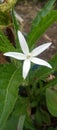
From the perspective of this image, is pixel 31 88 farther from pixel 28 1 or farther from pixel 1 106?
pixel 28 1

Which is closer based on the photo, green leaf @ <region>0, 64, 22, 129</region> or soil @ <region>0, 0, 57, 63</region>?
green leaf @ <region>0, 64, 22, 129</region>

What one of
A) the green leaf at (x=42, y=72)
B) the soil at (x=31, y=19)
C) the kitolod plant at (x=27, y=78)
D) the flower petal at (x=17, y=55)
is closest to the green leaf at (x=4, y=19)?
the kitolod plant at (x=27, y=78)

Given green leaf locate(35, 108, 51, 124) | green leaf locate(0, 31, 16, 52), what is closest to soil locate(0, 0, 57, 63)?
green leaf locate(35, 108, 51, 124)

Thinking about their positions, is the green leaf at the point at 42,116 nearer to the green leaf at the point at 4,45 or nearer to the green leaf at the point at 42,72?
the green leaf at the point at 42,72

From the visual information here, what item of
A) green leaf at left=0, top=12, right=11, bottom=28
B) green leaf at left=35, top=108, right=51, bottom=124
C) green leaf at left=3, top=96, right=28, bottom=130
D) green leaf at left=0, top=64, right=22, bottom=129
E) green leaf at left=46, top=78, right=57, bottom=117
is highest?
green leaf at left=0, top=12, right=11, bottom=28

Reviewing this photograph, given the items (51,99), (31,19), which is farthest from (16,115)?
(31,19)

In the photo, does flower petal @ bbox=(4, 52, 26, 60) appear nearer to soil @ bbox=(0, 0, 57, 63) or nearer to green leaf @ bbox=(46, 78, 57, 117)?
green leaf @ bbox=(46, 78, 57, 117)

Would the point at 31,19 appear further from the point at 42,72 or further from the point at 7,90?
the point at 7,90
